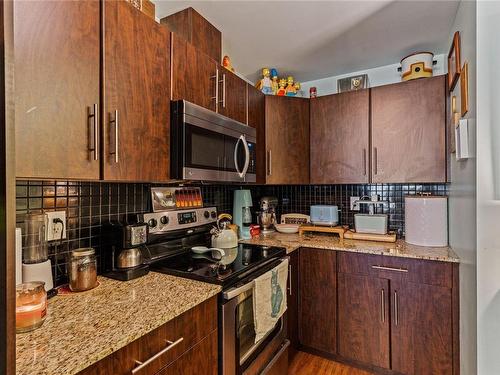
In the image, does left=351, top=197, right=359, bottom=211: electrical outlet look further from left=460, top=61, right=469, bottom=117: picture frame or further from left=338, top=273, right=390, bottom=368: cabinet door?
left=460, top=61, right=469, bottom=117: picture frame

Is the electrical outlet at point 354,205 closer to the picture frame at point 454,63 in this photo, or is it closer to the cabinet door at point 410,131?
the cabinet door at point 410,131

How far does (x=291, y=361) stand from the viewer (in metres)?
1.96

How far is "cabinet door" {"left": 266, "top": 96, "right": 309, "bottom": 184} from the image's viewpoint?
221cm

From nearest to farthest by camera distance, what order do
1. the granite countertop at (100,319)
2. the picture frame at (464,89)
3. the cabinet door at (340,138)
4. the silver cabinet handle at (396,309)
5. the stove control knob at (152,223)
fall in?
1. the granite countertop at (100,319)
2. the picture frame at (464,89)
3. the stove control knob at (152,223)
4. the silver cabinet handle at (396,309)
5. the cabinet door at (340,138)

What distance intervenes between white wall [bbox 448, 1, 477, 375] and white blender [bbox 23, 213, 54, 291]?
1.85 metres

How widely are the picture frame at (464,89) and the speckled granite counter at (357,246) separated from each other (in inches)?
33.9

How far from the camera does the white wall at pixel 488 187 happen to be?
111cm

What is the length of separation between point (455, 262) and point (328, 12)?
1704 mm

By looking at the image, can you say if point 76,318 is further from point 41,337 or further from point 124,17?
point 124,17

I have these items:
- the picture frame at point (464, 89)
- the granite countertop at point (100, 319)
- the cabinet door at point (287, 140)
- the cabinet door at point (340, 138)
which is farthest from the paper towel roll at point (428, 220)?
the granite countertop at point (100, 319)

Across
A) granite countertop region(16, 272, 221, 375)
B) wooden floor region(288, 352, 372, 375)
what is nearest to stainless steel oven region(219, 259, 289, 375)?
granite countertop region(16, 272, 221, 375)

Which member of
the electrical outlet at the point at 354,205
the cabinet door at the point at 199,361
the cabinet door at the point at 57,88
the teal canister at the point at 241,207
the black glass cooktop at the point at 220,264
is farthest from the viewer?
the electrical outlet at the point at 354,205

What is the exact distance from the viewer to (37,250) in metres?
1.07

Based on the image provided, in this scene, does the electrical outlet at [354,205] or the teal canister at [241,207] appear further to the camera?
the electrical outlet at [354,205]
